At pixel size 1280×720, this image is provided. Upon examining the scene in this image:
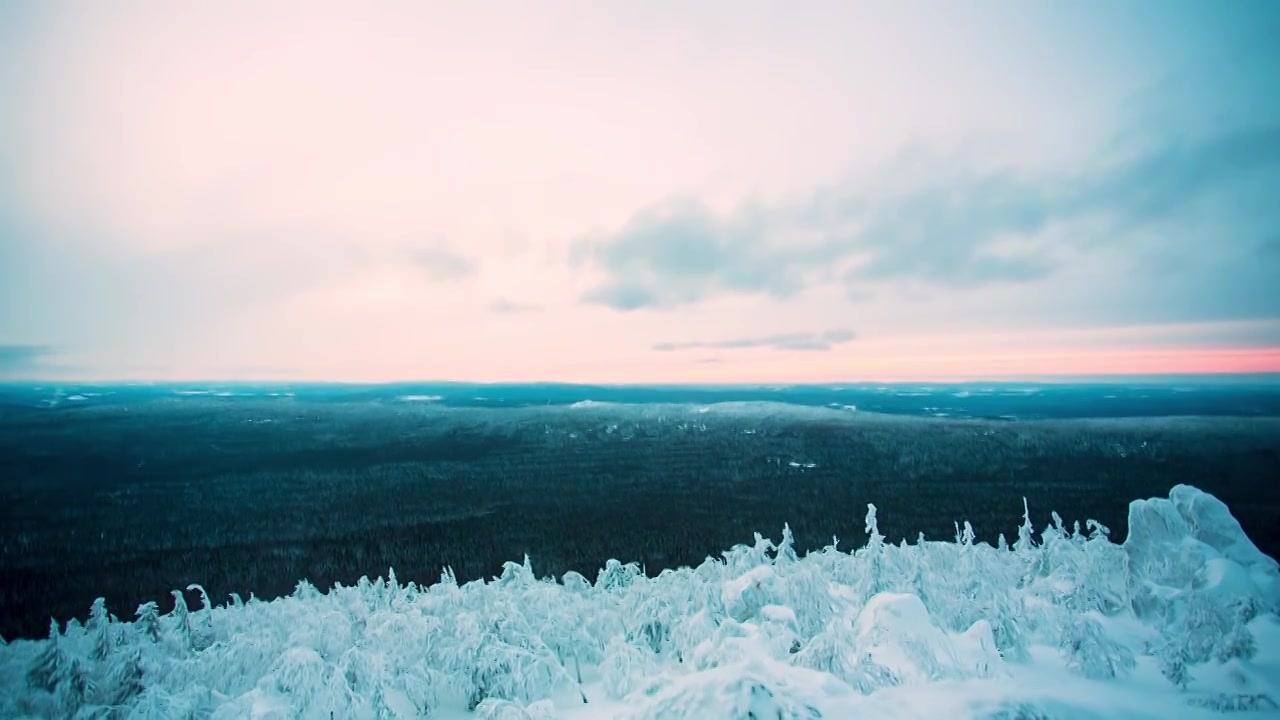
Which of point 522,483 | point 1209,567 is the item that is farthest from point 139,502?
point 1209,567

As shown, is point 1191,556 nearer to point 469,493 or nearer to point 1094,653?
point 1094,653

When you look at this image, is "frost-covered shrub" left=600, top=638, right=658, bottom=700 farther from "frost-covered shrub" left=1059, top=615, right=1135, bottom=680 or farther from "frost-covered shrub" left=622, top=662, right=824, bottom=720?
"frost-covered shrub" left=1059, top=615, right=1135, bottom=680

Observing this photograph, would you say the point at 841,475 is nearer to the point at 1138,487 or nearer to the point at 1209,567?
the point at 1138,487

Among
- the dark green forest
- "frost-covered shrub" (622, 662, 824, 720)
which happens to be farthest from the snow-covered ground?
the dark green forest

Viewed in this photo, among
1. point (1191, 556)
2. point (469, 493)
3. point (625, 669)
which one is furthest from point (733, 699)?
point (469, 493)

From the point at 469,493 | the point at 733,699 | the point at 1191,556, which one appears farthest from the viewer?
the point at 469,493
